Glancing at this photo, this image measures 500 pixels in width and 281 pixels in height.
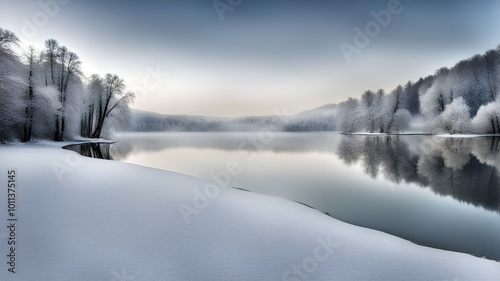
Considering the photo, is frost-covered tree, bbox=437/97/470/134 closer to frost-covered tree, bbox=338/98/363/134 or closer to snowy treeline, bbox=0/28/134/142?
frost-covered tree, bbox=338/98/363/134

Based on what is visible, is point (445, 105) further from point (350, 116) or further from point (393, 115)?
point (350, 116)

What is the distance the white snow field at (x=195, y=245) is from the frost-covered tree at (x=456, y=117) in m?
59.9

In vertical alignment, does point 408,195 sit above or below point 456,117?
below

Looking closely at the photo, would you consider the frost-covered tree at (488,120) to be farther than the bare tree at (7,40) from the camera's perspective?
Yes

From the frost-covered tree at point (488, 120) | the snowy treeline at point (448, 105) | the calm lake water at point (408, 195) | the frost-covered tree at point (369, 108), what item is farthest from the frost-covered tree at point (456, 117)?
the calm lake water at point (408, 195)

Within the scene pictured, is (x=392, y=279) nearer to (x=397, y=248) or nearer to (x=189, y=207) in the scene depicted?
(x=397, y=248)

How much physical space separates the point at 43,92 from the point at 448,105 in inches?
2684

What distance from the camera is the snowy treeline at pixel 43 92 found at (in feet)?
71.2

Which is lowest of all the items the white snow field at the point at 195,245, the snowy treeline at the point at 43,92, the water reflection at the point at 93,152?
the water reflection at the point at 93,152

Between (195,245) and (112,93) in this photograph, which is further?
(112,93)

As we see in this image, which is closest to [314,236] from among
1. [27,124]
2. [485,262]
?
[485,262]

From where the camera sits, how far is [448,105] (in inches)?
2071

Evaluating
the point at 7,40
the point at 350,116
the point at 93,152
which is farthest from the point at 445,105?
the point at 7,40

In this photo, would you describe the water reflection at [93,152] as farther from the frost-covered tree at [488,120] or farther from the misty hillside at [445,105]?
the frost-covered tree at [488,120]
